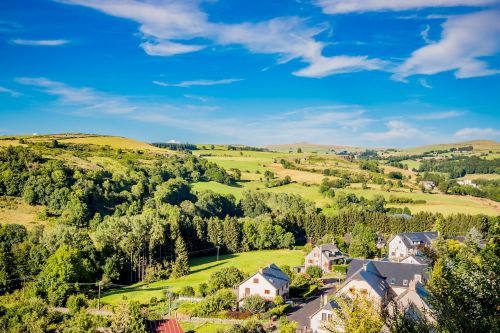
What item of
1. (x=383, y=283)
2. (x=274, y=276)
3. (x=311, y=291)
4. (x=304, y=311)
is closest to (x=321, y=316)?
(x=304, y=311)

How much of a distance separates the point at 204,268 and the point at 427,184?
106 m

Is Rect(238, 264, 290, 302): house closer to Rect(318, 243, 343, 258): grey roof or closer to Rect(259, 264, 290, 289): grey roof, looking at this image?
Rect(259, 264, 290, 289): grey roof

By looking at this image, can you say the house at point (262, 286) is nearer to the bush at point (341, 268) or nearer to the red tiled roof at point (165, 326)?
the red tiled roof at point (165, 326)

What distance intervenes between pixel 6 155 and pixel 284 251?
70405mm

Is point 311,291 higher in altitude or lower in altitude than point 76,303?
lower

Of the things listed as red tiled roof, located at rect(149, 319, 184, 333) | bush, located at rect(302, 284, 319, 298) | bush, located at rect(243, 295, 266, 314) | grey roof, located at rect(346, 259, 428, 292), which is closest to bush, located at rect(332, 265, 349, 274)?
bush, located at rect(302, 284, 319, 298)

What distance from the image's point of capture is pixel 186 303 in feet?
181

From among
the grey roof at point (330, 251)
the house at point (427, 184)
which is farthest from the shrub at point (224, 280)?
the house at point (427, 184)

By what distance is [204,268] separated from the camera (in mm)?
76938

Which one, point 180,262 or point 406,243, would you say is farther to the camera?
point 406,243

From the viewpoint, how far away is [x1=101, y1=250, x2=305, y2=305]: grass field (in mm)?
61281

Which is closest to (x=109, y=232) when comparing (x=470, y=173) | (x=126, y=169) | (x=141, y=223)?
(x=141, y=223)

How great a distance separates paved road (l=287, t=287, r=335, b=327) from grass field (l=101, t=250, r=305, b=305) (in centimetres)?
1409

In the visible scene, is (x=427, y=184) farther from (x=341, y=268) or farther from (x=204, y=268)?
(x=204, y=268)
